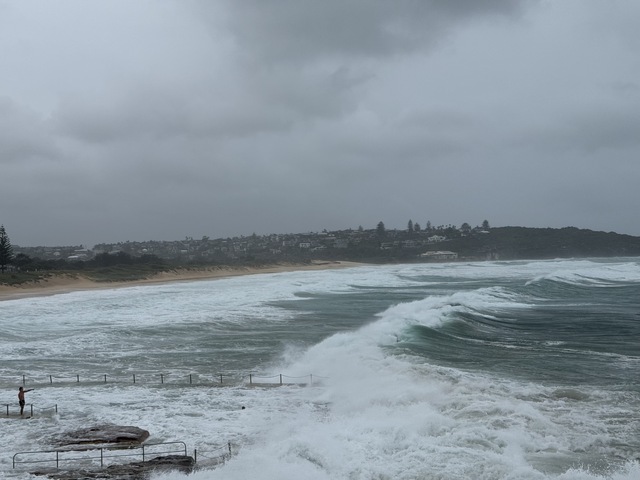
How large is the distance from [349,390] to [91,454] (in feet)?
20.1

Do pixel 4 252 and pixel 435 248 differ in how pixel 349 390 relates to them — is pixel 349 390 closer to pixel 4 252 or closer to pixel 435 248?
pixel 4 252

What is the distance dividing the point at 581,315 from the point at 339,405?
19314 millimetres

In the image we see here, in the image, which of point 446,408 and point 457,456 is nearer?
point 457,456

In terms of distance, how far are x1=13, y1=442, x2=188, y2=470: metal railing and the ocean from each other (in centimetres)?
15

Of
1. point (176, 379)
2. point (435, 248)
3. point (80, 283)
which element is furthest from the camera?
point (435, 248)

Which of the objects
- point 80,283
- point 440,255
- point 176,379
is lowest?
point 80,283

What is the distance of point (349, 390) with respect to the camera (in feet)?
45.7

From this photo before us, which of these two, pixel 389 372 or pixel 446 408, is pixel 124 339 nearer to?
pixel 389 372

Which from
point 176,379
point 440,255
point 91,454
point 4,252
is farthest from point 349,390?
point 440,255

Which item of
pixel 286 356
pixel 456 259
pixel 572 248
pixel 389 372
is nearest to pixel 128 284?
pixel 286 356

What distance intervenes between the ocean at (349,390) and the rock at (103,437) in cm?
35

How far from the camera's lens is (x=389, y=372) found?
15.2 meters

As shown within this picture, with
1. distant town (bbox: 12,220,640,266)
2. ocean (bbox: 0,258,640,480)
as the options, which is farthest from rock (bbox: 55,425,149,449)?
distant town (bbox: 12,220,640,266)

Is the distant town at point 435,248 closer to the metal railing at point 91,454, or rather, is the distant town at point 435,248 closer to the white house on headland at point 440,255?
the white house on headland at point 440,255
